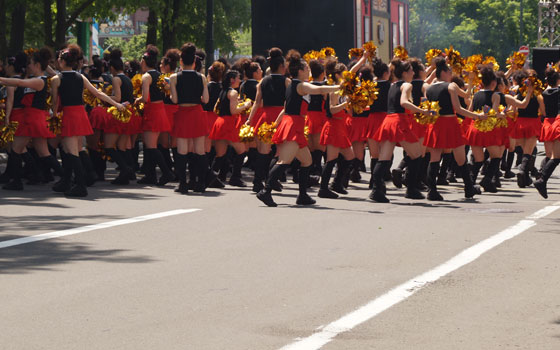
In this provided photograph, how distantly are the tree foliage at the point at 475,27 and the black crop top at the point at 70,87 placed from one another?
235 feet

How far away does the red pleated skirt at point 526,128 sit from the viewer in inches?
665

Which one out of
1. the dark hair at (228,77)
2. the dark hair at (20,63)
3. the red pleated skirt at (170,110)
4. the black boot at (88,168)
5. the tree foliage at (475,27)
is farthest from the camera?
the tree foliage at (475,27)

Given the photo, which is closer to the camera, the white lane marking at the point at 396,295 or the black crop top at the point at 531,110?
the white lane marking at the point at 396,295

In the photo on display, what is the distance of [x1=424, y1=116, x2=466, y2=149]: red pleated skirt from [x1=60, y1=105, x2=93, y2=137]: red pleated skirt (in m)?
4.55

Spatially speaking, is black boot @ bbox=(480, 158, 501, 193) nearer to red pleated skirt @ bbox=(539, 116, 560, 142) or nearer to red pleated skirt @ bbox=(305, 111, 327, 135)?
red pleated skirt @ bbox=(539, 116, 560, 142)

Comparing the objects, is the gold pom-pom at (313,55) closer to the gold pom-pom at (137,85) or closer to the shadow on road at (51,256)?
the gold pom-pom at (137,85)

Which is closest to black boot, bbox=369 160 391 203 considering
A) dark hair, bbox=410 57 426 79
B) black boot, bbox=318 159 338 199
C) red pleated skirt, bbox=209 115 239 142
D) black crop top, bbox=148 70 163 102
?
black boot, bbox=318 159 338 199

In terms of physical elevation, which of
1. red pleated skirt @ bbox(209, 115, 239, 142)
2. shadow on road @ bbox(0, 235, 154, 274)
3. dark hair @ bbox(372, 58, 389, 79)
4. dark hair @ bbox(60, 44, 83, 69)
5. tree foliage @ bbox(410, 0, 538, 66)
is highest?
tree foliage @ bbox(410, 0, 538, 66)

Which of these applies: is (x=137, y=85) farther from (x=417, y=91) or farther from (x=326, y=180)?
(x=417, y=91)

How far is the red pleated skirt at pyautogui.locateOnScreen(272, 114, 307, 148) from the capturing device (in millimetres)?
12883

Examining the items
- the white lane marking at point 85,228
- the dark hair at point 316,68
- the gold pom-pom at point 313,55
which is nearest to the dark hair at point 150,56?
the gold pom-pom at point 313,55

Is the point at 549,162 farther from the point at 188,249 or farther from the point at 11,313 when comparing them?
the point at 11,313

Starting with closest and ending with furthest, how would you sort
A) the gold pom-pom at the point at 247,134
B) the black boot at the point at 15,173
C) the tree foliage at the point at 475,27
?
the gold pom-pom at the point at 247,134, the black boot at the point at 15,173, the tree foliage at the point at 475,27

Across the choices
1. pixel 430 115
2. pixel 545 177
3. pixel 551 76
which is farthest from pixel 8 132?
pixel 551 76
